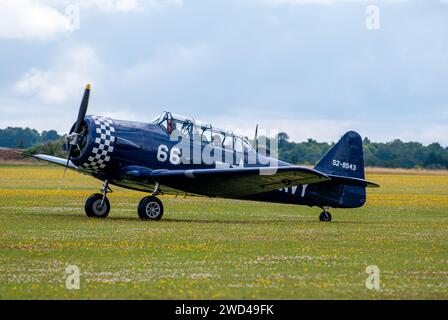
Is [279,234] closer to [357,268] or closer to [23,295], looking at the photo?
[357,268]

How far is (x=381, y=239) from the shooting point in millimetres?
16375

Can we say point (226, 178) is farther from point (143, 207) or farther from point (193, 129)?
point (143, 207)

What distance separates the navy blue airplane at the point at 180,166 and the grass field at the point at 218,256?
72 cm

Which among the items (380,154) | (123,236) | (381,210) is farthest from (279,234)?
(380,154)

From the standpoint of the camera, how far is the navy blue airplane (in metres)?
19.7

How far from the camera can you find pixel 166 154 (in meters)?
20.5

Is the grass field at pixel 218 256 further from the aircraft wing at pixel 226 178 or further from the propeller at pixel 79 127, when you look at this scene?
the propeller at pixel 79 127

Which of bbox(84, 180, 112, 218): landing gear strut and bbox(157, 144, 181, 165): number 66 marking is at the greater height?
bbox(157, 144, 181, 165): number 66 marking

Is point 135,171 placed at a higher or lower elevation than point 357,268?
higher

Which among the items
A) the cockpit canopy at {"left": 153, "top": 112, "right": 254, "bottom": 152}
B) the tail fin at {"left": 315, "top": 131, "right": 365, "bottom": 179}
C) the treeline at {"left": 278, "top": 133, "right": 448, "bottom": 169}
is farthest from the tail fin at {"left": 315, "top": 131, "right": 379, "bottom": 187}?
the treeline at {"left": 278, "top": 133, "right": 448, "bottom": 169}

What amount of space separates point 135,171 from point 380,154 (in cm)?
10743

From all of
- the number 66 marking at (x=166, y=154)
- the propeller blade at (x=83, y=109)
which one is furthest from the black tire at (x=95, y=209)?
the propeller blade at (x=83, y=109)

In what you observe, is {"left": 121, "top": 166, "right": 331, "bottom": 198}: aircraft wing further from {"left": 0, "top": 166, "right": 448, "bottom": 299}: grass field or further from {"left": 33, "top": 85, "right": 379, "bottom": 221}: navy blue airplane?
{"left": 0, "top": 166, "right": 448, "bottom": 299}: grass field

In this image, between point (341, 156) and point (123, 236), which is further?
point (341, 156)
